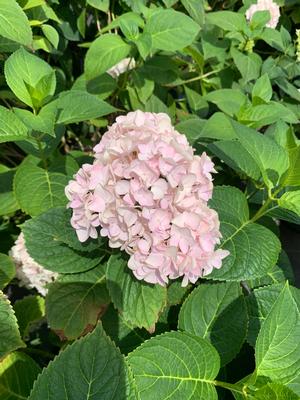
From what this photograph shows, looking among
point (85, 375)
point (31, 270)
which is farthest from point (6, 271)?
point (85, 375)

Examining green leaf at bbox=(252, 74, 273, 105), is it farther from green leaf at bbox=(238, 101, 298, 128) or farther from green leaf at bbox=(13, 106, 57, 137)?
green leaf at bbox=(13, 106, 57, 137)

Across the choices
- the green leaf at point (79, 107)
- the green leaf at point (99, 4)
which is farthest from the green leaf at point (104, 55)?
the green leaf at point (79, 107)

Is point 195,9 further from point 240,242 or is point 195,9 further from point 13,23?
point 240,242

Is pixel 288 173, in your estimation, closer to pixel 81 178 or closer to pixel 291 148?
pixel 291 148

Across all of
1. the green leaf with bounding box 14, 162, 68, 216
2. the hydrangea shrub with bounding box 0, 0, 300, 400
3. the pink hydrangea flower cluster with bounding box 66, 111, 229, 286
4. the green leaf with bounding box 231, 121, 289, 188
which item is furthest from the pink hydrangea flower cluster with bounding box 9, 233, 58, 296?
the green leaf with bounding box 231, 121, 289, 188

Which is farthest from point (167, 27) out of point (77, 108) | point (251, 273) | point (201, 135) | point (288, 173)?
point (251, 273)
